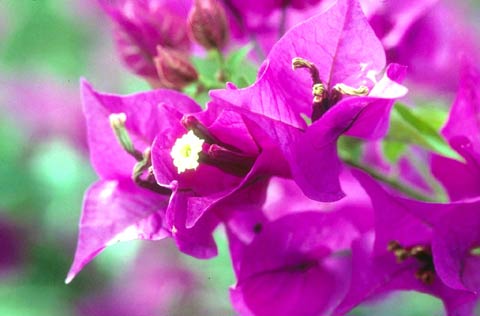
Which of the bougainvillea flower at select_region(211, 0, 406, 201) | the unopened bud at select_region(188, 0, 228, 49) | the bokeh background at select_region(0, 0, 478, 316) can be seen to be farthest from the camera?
the bokeh background at select_region(0, 0, 478, 316)

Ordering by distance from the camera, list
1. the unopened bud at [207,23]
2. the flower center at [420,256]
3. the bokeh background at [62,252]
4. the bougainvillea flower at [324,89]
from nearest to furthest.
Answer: the bougainvillea flower at [324,89]
the flower center at [420,256]
the unopened bud at [207,23]
the bokeh background at [62,252]

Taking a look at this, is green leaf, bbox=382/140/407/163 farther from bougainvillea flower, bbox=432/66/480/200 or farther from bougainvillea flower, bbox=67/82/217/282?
bougainvillea flower, bbox=67/82/217/282

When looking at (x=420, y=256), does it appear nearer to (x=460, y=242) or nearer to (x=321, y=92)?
(x=460, y=242)

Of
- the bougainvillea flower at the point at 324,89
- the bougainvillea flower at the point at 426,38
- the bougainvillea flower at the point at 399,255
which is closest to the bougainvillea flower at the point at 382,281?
the bougainvillea flower at the point at 399,255

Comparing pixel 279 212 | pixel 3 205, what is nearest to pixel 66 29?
pixel 3 205

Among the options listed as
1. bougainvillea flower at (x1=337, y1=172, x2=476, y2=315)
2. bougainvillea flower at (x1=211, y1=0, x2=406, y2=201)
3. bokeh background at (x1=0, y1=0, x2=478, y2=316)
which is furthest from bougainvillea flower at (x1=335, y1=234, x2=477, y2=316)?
bokeh background at (x1=0, y1=0, x2=478, y2=316)

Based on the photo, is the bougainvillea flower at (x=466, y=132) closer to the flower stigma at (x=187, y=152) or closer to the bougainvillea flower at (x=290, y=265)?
the bougainvillea flower at (x=290, y=265)
